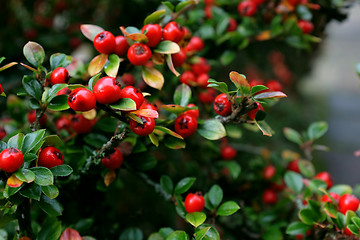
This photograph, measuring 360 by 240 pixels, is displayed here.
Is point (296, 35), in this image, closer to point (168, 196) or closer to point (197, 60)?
point (197, 60)

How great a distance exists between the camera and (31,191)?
27.0 inches

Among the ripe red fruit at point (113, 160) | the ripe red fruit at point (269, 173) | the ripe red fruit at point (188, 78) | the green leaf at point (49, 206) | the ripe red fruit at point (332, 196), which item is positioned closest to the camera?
the green leaf at point (49, 206)

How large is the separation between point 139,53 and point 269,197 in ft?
2.98

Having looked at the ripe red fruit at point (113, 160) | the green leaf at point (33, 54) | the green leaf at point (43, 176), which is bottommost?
the ripe red fruit at point (113, 160)

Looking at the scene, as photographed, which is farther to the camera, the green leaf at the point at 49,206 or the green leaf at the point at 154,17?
the green leaf at the point at 154,17

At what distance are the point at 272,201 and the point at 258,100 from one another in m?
0.77

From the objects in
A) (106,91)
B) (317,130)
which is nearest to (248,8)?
(317,130)

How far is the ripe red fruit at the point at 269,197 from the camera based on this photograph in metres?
1.41

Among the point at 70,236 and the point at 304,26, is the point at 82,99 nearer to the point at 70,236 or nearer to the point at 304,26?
the point at 70,236

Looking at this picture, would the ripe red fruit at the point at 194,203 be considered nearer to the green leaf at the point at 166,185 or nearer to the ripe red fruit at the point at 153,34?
the green leaf at the point at 166,185

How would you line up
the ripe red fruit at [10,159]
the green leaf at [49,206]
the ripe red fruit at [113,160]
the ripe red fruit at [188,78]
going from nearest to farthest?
the ripe red fruit at [10,159]
the green leaf at [49,206]
the ripe red fruit at [113,160]
the ripe red fruit at [188,78]

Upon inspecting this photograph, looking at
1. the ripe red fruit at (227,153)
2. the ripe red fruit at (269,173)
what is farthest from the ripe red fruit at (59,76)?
the ripe red fruit at (269,173)

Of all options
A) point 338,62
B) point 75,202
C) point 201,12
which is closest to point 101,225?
point 75,202

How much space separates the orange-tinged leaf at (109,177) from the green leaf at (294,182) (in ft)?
2.09
